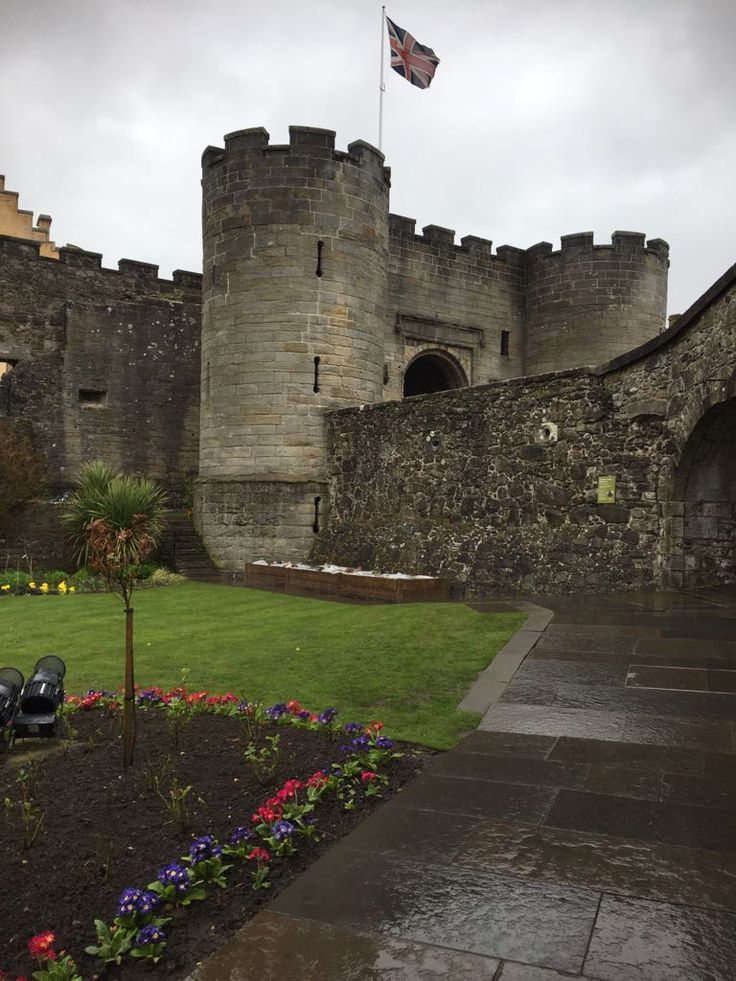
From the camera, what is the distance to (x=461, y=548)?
42.4ft

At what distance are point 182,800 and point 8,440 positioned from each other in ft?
53.7

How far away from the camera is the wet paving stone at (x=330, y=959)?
245 cm

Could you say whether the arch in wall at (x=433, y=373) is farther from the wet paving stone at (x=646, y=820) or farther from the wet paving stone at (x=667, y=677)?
the wet paving stone at (x=646, y=820)

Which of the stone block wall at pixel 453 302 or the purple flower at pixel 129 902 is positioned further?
the stone block wall at pixel 453 302

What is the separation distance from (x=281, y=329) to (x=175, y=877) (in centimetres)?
1460

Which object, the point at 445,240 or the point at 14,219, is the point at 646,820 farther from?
the point at 14,219

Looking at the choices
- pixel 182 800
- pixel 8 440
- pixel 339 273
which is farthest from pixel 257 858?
pixel 8 440

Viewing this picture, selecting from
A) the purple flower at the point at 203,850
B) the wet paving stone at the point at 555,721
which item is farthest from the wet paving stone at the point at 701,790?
the purple flower at the point at 203,850

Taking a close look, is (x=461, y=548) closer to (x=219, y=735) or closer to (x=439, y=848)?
(x=219, y=735)

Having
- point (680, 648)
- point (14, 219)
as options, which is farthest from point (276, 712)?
point (14, 219)

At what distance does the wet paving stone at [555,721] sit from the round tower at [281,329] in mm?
11699

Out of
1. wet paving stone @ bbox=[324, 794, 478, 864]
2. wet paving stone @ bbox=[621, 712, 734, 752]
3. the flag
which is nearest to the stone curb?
wet paving stone @ bbox=[621, 712, 734, 752]

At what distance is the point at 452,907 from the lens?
2.82 metres

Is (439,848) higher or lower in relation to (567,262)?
lower
